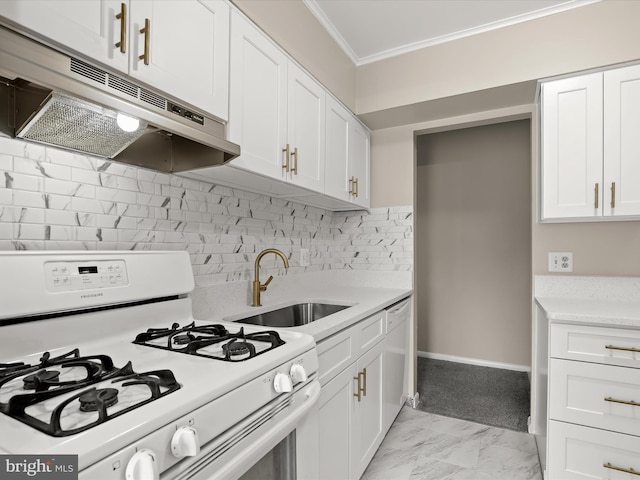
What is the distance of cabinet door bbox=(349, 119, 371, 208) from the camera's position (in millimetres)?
2523

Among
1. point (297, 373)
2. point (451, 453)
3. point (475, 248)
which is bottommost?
point (451, 453)

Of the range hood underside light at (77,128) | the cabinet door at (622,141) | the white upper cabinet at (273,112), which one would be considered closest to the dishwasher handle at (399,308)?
the white upper cabinet at (273,112)

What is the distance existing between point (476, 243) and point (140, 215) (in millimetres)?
3133

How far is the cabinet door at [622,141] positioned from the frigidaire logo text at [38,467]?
240 cm

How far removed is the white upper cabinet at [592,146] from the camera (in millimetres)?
1877

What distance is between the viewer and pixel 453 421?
245cm

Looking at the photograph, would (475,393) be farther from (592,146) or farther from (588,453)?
(592,146)

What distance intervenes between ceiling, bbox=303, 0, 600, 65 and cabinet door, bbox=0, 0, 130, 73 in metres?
1.36

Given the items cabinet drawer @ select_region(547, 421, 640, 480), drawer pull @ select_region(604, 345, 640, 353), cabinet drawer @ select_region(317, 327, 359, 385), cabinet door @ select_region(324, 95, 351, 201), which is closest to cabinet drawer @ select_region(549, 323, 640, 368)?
drawer pull @ select_region(604, 345, 640, 353)

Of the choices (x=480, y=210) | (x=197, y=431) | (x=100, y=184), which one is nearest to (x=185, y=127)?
(x=100, y=184)

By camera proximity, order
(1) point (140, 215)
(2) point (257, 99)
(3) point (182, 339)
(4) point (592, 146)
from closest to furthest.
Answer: (3) point (182, 339)
(1) point (140, 215)
(2) point (257, 99)
(4) point (592, 146)

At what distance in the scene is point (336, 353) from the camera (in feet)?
4.74

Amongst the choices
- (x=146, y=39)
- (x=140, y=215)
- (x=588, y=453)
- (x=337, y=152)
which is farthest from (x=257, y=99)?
(x=588, y=453)

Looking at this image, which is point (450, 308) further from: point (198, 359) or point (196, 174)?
point (198, 359)
